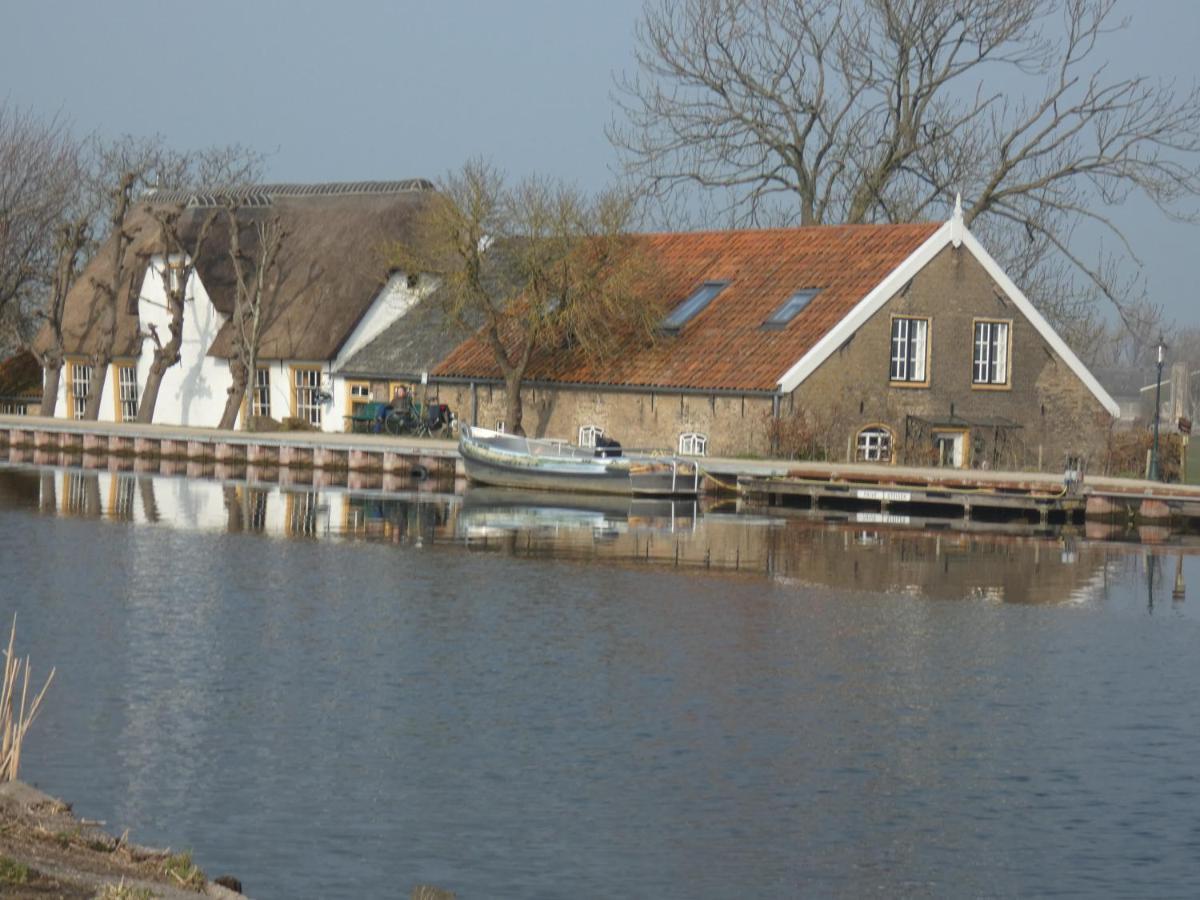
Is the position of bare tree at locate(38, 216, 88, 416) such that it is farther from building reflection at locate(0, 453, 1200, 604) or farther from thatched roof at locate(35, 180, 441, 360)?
building reflection at locate(0, 453, 1200, 604)

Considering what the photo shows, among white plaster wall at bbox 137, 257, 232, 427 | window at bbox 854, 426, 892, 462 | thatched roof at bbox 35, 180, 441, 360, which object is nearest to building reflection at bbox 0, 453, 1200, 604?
window at bbox 854, 426, 892, 462

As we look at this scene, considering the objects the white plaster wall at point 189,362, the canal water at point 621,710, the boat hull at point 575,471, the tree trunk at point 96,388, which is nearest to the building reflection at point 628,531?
the canal water at point 621,710

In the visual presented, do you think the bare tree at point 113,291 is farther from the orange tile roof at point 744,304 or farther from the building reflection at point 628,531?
the building reflection at point 628,531

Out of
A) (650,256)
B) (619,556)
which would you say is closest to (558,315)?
(650,256)

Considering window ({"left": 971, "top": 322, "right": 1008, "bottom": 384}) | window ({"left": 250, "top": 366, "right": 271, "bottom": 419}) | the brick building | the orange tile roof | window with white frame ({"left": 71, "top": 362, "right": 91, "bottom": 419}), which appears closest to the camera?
the brick building

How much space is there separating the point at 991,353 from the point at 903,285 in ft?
10.2

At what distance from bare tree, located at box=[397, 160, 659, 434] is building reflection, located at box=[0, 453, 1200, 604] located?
530 centimetres

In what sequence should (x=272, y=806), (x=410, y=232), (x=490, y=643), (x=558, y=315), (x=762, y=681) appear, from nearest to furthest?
(x=272, y=806), (x=762, y=681), (x=490, y=643), (x=558, y=315), (x=410, y=232)

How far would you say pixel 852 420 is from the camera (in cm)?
4372

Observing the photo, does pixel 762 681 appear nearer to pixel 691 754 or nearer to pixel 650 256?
pixel 691 754

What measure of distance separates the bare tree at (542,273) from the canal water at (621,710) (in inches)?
567

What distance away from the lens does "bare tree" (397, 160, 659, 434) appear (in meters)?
47.0

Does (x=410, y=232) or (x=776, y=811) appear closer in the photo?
(x=776, y=811)

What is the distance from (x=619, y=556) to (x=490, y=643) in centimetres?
885
